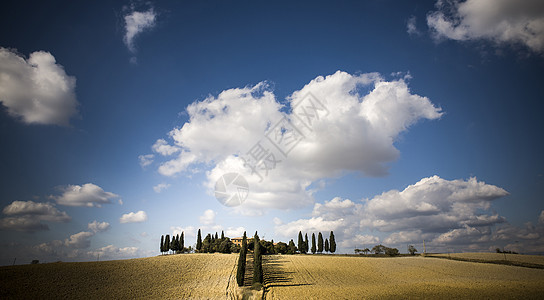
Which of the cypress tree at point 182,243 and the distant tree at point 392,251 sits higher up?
the cypress tree at point 182,243

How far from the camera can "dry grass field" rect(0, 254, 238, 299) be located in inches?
1210

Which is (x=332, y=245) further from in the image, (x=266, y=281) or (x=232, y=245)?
(x=266, y=281)

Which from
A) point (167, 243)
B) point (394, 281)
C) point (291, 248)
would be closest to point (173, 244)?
point (167, 243)

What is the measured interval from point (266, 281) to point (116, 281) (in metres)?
22.8

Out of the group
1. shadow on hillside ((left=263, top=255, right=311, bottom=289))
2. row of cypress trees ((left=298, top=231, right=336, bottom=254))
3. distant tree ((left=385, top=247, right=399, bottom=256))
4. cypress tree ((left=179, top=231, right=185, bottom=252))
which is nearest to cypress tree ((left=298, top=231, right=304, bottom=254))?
row of cypress trees ((left=298, top=231, right=336, bottom=254))

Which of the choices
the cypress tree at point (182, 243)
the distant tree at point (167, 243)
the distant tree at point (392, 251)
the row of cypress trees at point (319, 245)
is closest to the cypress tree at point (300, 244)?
the row of cypress trees at point (319, 245)

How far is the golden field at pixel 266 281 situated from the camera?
30.0 meters

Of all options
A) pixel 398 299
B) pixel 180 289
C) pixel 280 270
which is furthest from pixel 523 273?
pixel 180 289

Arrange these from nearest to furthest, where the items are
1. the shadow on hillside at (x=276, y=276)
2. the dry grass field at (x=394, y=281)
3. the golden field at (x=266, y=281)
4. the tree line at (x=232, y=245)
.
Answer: the dry grass field at (x=394, y=281)
the golden field at (x=266, y=281)
the shadow on hillside at (x=276, y=276)
the tree line at (x=232, y=245)

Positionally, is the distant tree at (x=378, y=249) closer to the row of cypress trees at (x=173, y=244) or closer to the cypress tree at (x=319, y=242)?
the cypress tree at (x=319, y=242)

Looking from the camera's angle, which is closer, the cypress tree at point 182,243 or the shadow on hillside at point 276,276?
the shadow on hillside at point 276,276

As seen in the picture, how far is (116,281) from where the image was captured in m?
37.3

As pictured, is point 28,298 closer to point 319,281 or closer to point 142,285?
point 142,285

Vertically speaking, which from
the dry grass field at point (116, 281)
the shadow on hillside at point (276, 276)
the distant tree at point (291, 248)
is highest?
the dry grass field at point (116, 281)
